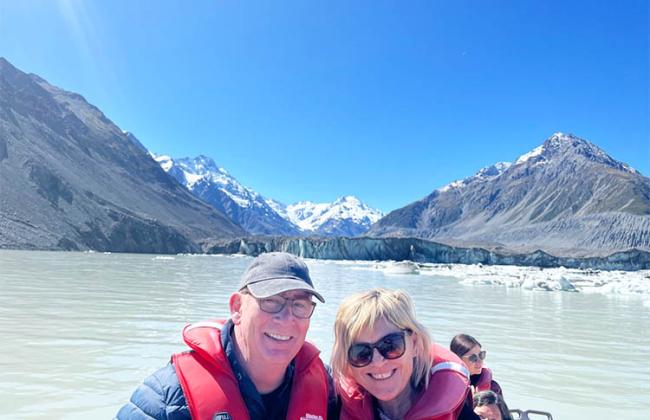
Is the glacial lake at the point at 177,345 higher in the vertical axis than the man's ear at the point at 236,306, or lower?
lower

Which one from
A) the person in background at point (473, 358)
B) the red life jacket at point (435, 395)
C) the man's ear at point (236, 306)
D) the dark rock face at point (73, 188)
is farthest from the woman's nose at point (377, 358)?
the dark rock face at point (73, 188)

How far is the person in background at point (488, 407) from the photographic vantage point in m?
3.09

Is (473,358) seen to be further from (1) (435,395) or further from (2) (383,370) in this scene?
(2) (383,370)

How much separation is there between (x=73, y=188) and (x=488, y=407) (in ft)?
268

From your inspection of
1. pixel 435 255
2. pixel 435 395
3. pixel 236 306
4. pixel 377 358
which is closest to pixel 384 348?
pixel 377 358

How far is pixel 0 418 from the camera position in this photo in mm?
4832

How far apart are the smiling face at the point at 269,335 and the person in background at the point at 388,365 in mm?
353

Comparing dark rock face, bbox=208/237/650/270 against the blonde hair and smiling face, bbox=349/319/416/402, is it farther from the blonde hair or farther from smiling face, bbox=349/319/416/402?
smiling face, bbox=349/319/416/402

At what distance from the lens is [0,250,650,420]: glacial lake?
5.91 metres

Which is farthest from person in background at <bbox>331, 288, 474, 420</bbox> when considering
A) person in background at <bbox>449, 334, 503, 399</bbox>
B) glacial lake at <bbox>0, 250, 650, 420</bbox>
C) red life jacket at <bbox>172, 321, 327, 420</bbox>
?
glacial lake at <bbox>0, 250, 650, 420</bbox>

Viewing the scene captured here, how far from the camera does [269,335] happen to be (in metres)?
2.39

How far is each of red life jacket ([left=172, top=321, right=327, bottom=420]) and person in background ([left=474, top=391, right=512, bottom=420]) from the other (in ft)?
4.11

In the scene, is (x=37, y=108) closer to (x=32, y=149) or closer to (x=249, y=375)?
(x=32, y=149)

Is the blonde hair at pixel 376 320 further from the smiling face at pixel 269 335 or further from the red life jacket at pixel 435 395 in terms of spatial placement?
the smiling face at pixel 269 335
